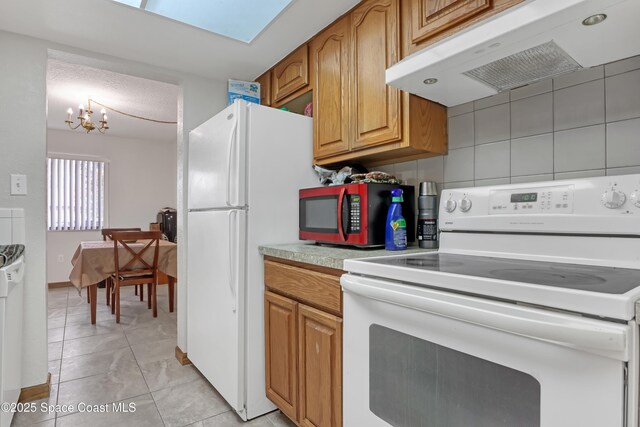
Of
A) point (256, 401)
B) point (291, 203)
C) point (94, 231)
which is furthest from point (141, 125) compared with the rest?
point (256, 401)

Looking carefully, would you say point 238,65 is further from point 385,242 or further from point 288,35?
point 385,242

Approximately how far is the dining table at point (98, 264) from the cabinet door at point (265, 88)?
1911 millimetres

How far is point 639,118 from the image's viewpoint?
111 cm

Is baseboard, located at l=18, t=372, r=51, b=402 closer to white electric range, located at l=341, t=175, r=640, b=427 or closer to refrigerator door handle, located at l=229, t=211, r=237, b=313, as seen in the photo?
refrigerator door handle, located at l=229, t=211, r=237, b=313

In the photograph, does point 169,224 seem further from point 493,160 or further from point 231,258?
point 493,160

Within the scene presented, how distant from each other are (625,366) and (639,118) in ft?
2.99

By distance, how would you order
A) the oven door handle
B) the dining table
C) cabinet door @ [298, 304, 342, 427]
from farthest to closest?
the dining table, cabinet door @ [298, 304, 342, 427], the oven door handle

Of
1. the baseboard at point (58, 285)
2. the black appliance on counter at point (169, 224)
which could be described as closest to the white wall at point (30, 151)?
the black appliance on counter at point (169, 224)

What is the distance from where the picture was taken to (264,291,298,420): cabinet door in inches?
61.2

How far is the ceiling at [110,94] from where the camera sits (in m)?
3.01

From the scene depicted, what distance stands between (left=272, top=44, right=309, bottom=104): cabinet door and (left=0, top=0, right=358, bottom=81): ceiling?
51mm

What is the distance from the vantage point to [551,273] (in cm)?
90

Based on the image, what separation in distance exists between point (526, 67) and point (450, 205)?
56 centimetres

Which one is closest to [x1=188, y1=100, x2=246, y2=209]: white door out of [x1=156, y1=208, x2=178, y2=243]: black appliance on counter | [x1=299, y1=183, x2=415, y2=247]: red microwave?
[x1=299, y1=183, x2=415, y2=247]: red microwave
